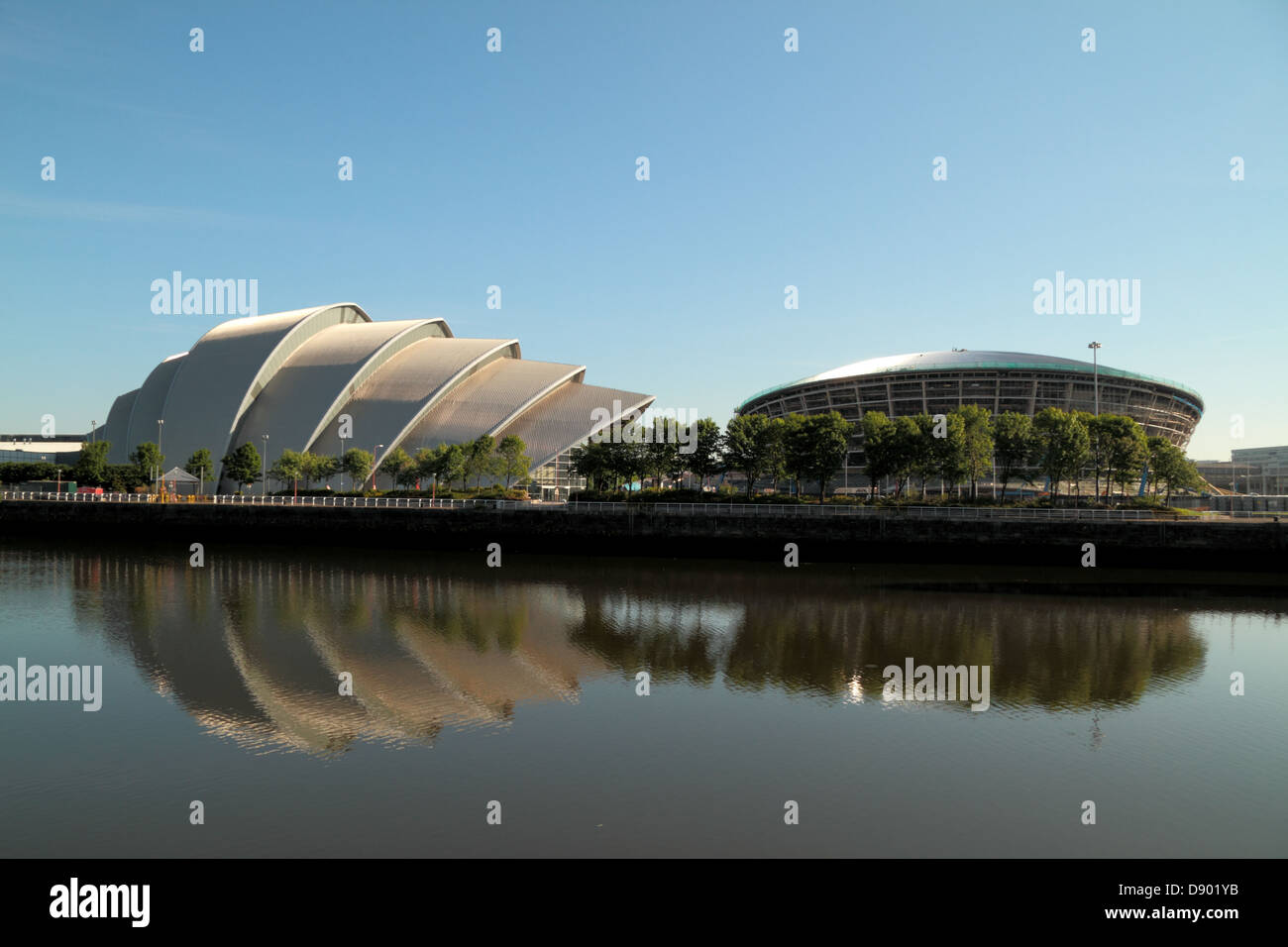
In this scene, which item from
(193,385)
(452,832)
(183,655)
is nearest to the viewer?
(452,832)

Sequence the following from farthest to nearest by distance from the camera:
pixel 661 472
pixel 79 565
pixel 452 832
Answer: pixel 661 472, pixel 79 565, pixel 452 832

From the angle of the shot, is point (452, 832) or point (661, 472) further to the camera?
point (661, 472)

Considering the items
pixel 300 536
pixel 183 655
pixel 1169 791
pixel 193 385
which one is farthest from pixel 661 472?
pixel 193 385

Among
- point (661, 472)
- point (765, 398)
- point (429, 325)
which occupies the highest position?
point (429, 325)

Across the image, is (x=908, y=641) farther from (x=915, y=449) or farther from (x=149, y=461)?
(x=149, y=461)

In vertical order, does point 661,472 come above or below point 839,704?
above

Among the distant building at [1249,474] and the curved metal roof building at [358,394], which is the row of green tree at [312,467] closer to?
the curved metal roof building at [358,394]
